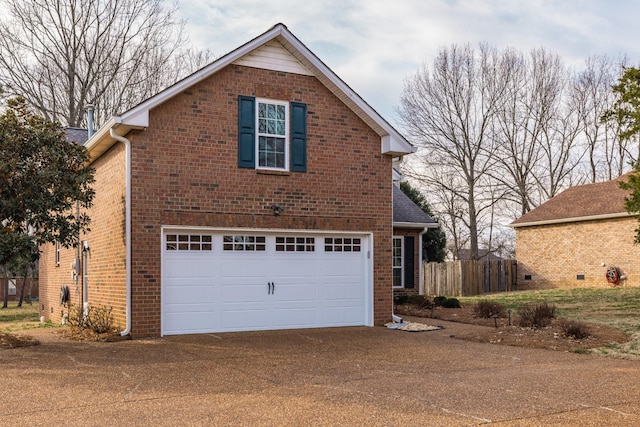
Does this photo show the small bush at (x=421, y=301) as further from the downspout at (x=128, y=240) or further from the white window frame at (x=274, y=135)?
the downspout at (x=128, y=240)

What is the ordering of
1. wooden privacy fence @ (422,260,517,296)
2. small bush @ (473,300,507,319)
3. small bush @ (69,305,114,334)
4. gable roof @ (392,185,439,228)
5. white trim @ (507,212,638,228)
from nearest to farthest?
1. small bush @ (69,305,114,334)
2. small bush @ (473,300,507,319)
3. gable roof @ (392,185,439,228)
4. white trim @ (507,212,638,228)
5. wooden privacy fence @ (422,260,517,296)

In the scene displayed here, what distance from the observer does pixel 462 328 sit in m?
15.6

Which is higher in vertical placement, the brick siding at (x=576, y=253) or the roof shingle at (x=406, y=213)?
the roof shingle at (x=406, y=213)

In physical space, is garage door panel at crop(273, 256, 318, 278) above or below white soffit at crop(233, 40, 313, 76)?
below

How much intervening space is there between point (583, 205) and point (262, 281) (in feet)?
67.0

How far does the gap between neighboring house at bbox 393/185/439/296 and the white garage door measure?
22.8ft

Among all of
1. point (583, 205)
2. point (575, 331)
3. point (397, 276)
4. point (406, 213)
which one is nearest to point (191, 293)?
point (575, 331)

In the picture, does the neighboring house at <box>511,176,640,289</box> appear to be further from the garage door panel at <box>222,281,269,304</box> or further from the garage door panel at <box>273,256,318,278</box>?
the garage door panel at <box>222,281,269,304</box>

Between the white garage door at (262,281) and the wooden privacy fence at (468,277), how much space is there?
50.8ft

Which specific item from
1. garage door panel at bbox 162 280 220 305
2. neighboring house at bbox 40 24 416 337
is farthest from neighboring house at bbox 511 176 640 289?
garage door panel at bbox 162 280 220 305

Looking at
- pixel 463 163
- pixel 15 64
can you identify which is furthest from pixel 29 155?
pixel 463 163

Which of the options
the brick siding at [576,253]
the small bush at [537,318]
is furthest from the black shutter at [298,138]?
the brick siding at [576,253]

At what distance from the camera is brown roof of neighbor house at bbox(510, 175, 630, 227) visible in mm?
28797

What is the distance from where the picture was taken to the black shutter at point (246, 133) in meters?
14.7
